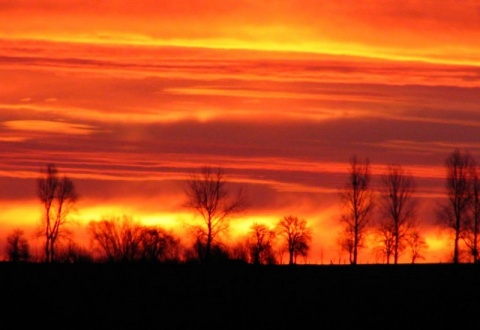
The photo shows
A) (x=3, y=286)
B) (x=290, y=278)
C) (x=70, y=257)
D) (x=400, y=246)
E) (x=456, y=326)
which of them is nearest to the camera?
(x=456, y=326)

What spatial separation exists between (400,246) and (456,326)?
45953 mm

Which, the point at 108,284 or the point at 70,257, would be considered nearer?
Answer: the point at 108,284

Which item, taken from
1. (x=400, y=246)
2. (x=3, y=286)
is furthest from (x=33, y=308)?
(x=400, y=246)

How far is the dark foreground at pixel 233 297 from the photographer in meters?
71.8

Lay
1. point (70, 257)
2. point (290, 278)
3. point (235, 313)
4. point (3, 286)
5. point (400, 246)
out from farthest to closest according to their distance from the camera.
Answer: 1. point (70, 257)
2. point (400, 246)
3. point (290, 278)
4. point (3, 286)
5. point (235, 313)

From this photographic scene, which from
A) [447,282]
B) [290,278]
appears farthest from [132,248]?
[447,282]

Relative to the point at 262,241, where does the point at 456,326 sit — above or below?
below

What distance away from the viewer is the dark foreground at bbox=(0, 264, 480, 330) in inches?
2825

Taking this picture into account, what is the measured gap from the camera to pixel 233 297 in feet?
266

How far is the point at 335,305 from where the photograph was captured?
77500mm

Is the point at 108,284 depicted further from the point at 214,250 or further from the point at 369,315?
the point at 214,250

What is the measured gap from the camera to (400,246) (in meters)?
116

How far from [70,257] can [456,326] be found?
60.0 m

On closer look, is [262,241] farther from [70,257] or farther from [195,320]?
[195,320]
